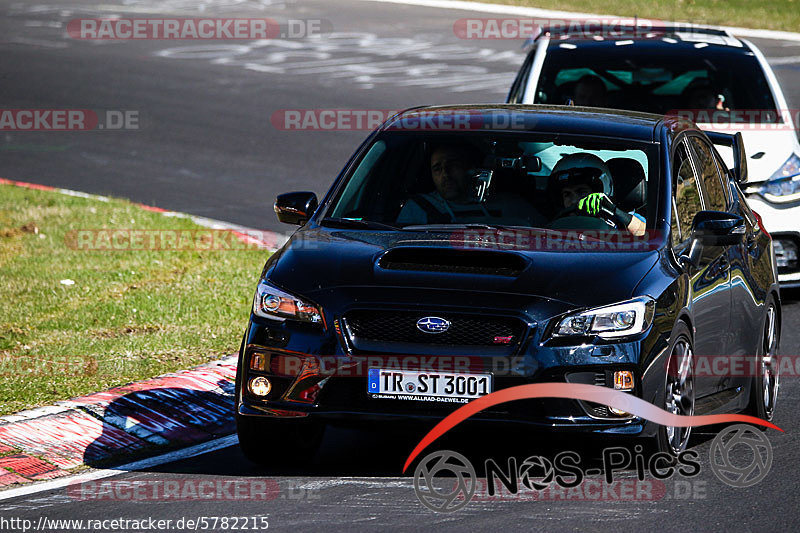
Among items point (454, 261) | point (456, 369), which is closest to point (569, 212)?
point (454, 261)

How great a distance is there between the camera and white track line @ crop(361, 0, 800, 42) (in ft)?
92.7

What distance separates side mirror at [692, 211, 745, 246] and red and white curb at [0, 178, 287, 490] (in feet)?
8.60

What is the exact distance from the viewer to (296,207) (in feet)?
26.0

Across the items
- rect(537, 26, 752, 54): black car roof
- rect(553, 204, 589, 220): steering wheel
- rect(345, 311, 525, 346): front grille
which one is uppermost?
rect(537, 26, 752, 54): black car roof

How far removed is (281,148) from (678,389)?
11.6m

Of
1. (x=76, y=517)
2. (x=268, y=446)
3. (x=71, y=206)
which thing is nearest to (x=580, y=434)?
(x=268, y=446)

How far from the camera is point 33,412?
7.62 metres

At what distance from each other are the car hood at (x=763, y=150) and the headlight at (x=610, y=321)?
4.83m

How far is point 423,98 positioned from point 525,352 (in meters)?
15.2

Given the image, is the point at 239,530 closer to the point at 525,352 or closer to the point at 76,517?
the point at 76,517

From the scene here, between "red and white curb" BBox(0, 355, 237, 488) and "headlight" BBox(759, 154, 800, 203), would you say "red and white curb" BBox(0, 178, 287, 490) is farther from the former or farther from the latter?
"headlight" BBox(759, 154, 800, 203)

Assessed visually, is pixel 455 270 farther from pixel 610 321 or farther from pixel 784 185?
pixel 784 185

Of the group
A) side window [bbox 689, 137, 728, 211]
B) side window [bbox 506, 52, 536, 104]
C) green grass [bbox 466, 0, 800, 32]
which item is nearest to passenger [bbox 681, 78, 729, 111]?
side window [bbox 506, 52, 536, 104]

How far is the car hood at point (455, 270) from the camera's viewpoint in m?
6.50
